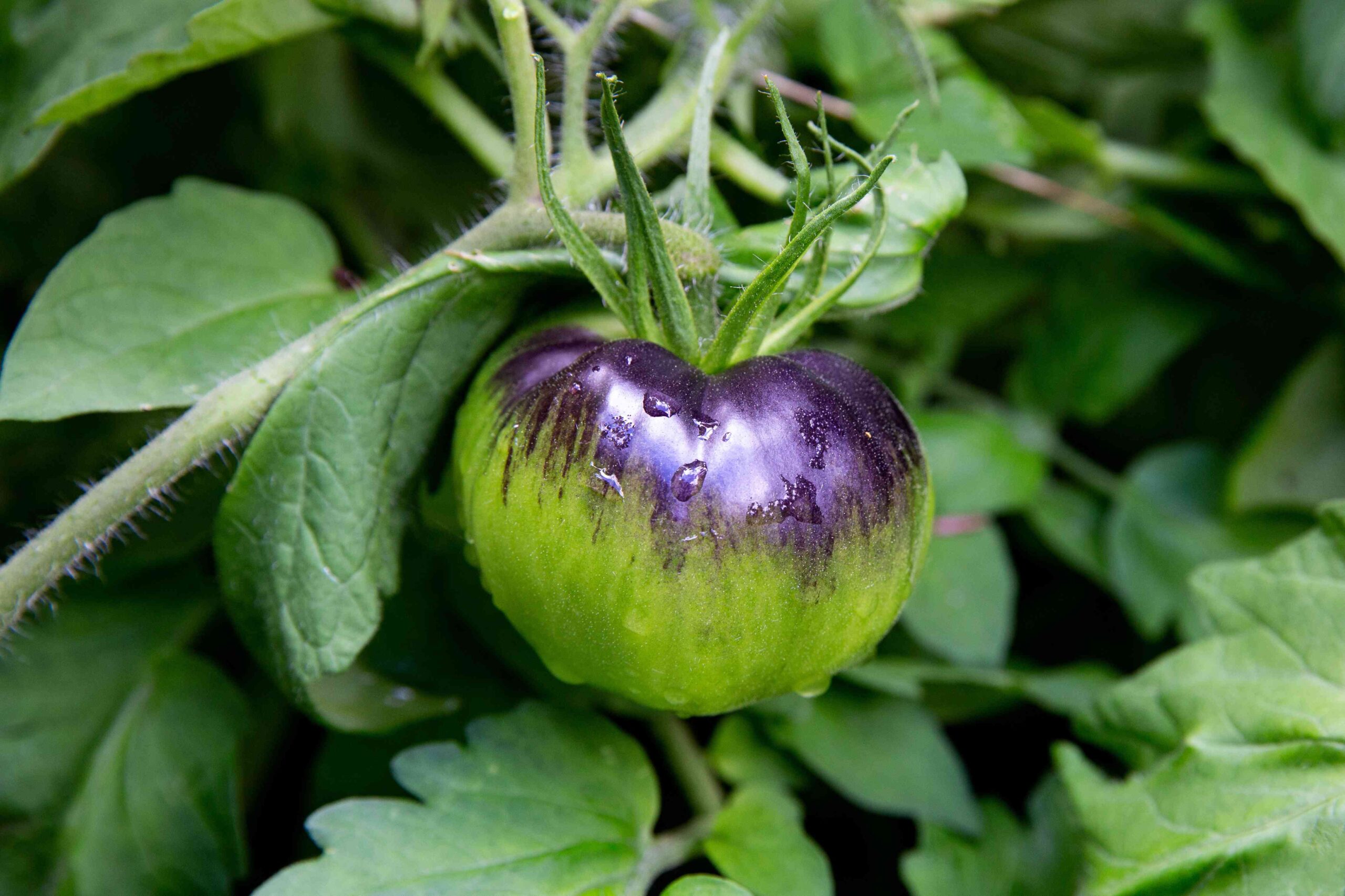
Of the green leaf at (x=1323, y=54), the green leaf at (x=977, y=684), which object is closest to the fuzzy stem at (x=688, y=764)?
the green leaf at (x=977, y=684)

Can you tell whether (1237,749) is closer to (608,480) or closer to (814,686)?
(814,686)

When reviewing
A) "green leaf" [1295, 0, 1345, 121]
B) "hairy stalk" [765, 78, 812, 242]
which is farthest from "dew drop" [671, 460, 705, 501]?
"green leaf" [1295, 0, 1345, 121]

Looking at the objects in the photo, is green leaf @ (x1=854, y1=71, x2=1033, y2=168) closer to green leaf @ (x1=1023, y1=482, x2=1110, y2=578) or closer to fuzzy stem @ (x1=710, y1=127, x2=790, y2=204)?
fuzzy stem @ (x1=710, y1=127, x2=790, y2=204)

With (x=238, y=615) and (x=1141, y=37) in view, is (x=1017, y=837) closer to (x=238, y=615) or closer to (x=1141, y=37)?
(x=238, y=615)

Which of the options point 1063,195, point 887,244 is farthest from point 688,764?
point 1063,195

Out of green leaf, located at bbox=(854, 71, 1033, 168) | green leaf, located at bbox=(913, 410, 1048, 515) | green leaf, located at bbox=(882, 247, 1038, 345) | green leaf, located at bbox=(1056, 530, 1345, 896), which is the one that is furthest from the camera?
green leaf, located at bbox=(882, 247, 1038, 345)

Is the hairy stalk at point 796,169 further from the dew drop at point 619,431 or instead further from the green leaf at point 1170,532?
the green leaf at point 1170,532

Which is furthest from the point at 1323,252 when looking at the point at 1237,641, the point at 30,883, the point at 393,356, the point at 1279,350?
the point at 30,883
